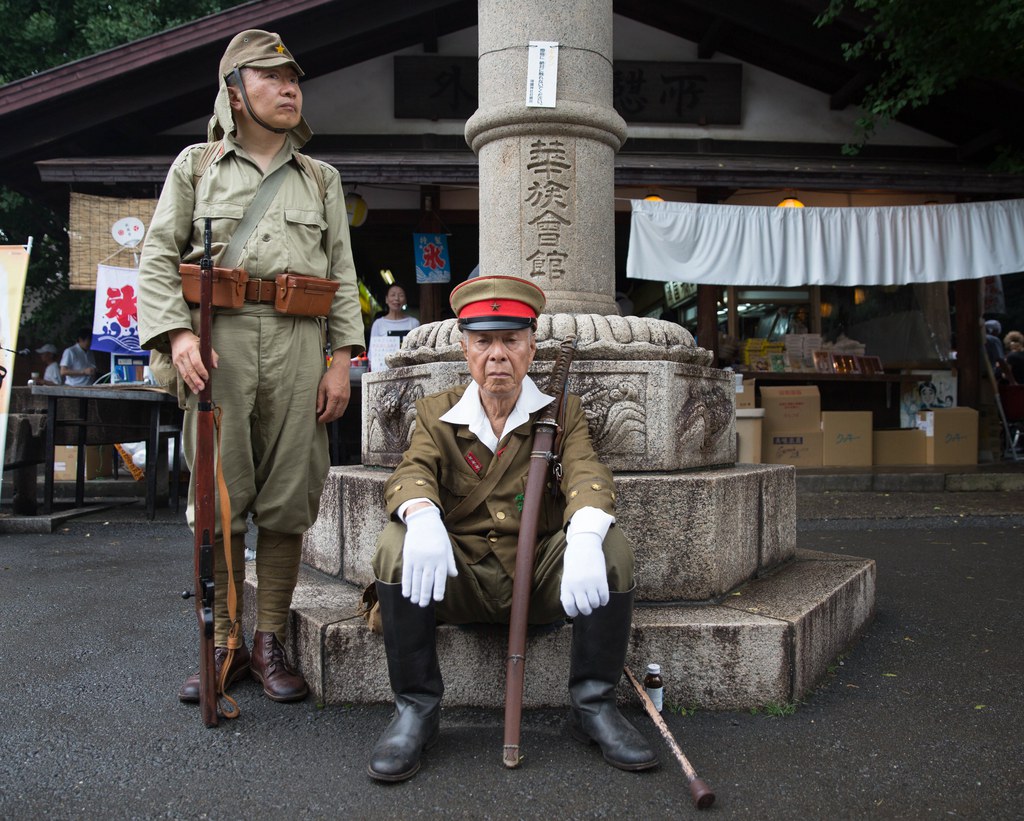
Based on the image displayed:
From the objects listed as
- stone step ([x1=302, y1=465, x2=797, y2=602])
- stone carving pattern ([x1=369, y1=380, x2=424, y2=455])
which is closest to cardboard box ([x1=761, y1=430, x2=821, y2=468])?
stone step ([x1=302, y1=465, x2=797, y2=602])

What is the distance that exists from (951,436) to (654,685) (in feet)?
25.4

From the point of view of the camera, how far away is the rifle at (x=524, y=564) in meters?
2.18

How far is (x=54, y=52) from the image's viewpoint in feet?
41.0

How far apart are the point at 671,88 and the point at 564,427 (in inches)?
326

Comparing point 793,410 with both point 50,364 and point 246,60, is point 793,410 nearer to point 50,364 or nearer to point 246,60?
point 246,60

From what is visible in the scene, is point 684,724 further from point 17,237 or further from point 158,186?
point 17,237

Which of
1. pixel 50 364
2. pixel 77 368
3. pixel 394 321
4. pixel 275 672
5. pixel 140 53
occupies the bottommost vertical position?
pixel 275 672

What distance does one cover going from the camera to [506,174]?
367 centimetres

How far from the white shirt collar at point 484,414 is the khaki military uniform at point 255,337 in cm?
53

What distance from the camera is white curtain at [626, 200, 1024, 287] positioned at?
28.1 feet

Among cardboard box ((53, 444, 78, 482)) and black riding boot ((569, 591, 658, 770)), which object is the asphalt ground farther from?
cardboard box ((53, 444, 78, 482))

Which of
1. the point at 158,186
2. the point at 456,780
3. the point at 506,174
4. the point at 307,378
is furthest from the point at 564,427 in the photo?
the point at 158,186

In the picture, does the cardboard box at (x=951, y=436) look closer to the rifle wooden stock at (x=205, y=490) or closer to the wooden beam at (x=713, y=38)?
the wooden beam at (x=713, y=38)

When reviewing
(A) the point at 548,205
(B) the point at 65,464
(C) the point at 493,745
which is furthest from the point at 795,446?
(B) the point at 65,464
